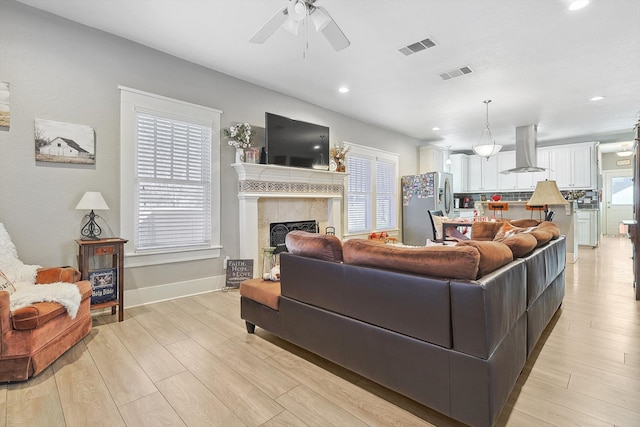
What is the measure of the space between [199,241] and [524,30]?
4.27m

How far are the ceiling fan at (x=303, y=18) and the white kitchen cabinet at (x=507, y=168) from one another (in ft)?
25.7

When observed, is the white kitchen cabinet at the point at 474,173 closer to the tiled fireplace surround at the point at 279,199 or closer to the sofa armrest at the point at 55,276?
the tiled fireplace surround at the point at 279,199

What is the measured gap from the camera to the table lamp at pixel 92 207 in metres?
2.79

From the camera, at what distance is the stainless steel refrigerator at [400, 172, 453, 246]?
686 cm

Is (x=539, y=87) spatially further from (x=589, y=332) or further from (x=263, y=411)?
(x=263, y=411)

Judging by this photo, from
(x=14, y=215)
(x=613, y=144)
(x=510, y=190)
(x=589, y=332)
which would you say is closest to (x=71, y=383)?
(x=14, y=215)

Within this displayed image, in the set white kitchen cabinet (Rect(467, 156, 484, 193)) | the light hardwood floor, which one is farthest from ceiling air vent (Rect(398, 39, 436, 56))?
white kitchen cabinet (Rect(467, 156, 484, 193))

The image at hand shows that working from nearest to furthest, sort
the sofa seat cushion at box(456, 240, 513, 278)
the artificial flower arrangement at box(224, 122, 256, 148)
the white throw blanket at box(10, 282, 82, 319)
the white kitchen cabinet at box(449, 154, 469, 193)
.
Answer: the sofa seat cushion at box(456, 240, 513, 278) < the white throw blanket at box(10, 282, 82, 319) < the artificial flower arrangement at box(224, 122, 256, 148) < the white kitchen cabinet at box(449, 154, 469, 193)

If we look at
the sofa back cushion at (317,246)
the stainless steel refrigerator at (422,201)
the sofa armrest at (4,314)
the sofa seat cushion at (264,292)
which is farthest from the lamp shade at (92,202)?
the stainless steel refrigerator at (422,201)

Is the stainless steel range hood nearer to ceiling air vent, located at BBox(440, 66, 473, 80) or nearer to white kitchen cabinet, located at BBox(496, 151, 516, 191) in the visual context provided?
white kitchen cabinet, located at BBox(496, 151, 516, 191)

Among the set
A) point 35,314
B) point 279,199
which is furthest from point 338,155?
point 35,314

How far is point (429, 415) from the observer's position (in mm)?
1575

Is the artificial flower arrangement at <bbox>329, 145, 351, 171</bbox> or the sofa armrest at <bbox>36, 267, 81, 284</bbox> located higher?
the artificial flower arrangement at <bbox>329, 145, 351, 171</bbox>

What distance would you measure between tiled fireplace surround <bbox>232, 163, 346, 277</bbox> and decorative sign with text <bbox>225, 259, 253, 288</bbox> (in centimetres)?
11
